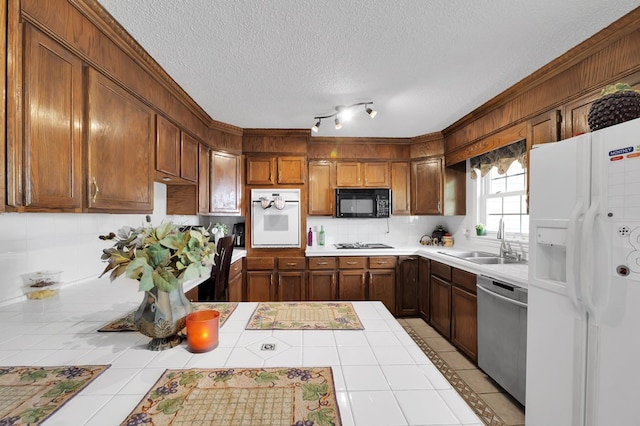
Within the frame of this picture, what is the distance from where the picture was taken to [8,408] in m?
0.62

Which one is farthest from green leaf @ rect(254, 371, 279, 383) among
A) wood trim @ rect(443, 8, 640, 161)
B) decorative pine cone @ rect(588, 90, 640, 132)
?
wood trim @ rect(443, 8, 640, 161)

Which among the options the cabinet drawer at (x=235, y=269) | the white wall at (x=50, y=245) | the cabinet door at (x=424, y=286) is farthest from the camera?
the cabinet door at (x=424, y=286)

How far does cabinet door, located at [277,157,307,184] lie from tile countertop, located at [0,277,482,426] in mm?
2234

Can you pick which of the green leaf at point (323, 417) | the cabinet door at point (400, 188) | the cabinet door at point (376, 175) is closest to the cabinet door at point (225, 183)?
the cabinet door at point (376, 175)

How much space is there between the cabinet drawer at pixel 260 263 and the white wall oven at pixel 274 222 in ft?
0.51

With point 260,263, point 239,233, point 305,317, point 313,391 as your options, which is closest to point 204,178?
point 239,233

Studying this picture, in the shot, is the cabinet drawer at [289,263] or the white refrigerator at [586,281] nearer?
the white refrigerator at [586,281]

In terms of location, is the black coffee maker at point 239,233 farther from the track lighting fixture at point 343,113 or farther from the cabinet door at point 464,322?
the cabinet door at point 464,322

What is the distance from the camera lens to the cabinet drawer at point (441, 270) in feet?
8.94

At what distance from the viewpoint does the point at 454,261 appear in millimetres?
2576

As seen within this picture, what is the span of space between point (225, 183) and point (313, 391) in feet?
9.27

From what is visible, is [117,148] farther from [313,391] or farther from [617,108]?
[617,108]

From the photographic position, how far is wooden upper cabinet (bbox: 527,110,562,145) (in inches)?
72.9

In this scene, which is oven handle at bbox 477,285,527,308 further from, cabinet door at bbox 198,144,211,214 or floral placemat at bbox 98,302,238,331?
cabinet door at bbox 198,144,211,214
